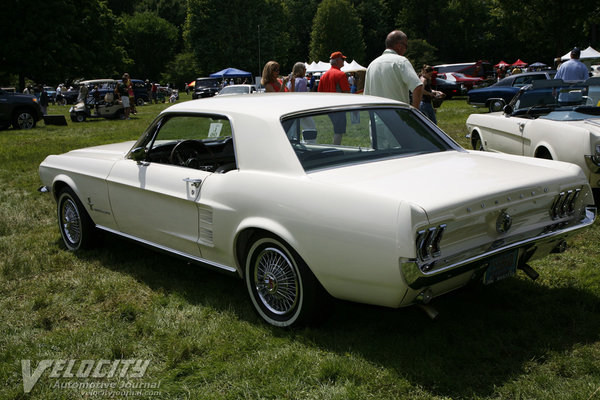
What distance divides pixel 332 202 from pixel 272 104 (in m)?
1.17

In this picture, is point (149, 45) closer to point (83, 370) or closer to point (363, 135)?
point (363, 135)

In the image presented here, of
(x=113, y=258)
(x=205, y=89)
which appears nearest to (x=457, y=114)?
(x=113, y=258)

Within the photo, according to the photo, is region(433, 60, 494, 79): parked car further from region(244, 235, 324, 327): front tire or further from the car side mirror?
region(244, 235, 324, 327): front tire

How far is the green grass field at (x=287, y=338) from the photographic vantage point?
9.80 ft

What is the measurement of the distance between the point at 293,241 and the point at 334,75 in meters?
5.84

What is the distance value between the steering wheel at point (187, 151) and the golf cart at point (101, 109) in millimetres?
18873

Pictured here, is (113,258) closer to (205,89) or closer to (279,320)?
(279,320)

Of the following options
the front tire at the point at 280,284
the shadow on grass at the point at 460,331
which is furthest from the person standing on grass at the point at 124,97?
the front tire at the point at 280,284

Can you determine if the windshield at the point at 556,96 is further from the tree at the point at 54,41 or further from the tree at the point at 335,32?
the tree at the point at 335,32

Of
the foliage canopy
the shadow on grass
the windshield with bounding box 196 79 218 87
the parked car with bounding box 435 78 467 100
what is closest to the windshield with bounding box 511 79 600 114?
the shadow on grass

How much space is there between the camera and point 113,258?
5254 millimetres

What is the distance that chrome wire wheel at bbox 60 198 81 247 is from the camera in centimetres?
541

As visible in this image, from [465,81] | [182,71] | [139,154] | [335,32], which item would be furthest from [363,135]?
[182,71]

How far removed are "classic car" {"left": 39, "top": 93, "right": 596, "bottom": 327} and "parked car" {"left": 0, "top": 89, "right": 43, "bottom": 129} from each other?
15.6m
